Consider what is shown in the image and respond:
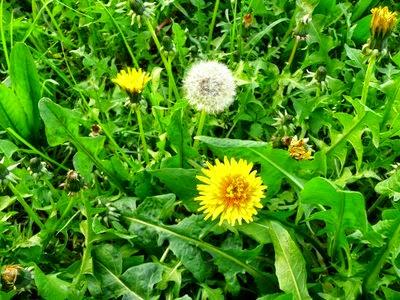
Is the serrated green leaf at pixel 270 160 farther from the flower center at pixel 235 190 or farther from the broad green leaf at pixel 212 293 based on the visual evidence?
the broad green leaf at pixel 212 293

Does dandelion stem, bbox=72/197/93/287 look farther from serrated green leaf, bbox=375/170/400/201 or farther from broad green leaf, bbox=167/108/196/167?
serrated green leaf, bbox=375/170/400/201

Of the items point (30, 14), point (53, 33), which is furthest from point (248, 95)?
point (30, 14)

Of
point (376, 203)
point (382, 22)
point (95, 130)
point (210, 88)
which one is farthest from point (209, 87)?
point (376, 203)

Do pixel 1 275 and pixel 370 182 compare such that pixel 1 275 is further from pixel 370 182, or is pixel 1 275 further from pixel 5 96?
pixel 370 182

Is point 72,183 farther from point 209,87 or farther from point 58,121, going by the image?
point 209,87

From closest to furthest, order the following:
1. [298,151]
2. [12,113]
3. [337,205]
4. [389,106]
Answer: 1. [337,205]
2. [298,151]
3. [389,106]
4. [12,113]

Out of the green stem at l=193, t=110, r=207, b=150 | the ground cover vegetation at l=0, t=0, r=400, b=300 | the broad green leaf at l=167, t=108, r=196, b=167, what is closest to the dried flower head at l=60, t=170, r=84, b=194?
the ground cover vegetation at l=0, t=0, r=400, b=300
